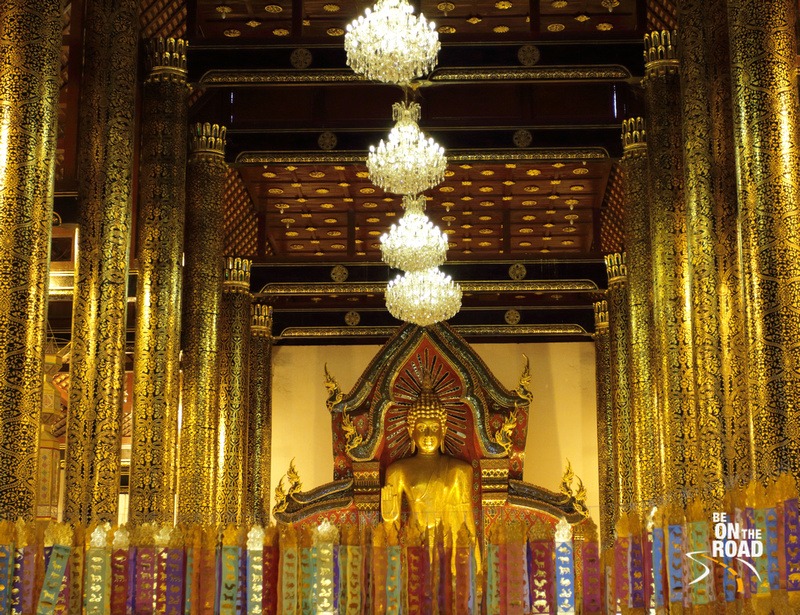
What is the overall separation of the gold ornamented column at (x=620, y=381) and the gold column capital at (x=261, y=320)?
602 centimetres

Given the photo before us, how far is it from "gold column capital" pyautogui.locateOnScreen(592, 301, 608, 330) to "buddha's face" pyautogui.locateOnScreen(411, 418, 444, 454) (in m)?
4.26

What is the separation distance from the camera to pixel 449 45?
12023 millimetres

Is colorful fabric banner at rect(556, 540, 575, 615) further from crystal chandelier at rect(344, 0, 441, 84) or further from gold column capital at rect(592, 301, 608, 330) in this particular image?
gold column capital at rect(592, 301, 608, 330)

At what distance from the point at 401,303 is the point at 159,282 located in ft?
10.6

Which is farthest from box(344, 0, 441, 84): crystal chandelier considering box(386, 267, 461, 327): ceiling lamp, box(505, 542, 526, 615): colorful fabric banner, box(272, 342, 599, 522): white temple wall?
box(272, 342, 599, 522): white temple wall

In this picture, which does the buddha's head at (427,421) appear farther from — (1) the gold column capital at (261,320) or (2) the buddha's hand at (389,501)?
Result: (1) the gold column capital at (261,320)

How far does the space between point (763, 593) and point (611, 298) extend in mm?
10925

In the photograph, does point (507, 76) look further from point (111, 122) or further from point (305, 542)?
point (305, 542)

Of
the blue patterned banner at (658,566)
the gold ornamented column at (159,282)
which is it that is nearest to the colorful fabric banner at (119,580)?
the blue patterned banner at (658,566)

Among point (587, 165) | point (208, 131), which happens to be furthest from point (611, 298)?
point (208, 131)

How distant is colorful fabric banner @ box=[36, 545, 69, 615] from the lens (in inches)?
256

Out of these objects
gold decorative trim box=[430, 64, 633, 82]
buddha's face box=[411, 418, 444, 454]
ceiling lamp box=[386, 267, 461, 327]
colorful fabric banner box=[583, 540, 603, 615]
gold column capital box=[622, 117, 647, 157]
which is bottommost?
colorful fabric banner box=[583, 540, 603, 615]

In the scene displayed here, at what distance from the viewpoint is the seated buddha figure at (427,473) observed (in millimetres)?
15789

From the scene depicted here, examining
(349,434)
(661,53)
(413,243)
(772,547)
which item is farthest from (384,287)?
(772,547)
